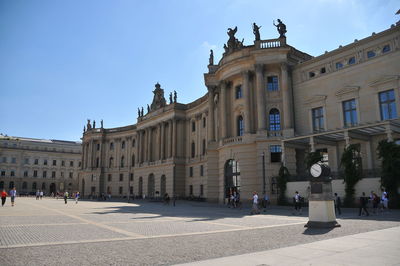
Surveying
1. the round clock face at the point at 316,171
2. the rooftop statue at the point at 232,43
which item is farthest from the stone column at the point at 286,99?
the round clock face at the point at 316,171

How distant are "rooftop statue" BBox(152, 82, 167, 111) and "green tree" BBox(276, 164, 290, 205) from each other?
148ft

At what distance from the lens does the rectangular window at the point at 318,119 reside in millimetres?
40406

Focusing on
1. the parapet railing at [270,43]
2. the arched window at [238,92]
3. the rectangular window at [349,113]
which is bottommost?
the rectangular window at [349,113]

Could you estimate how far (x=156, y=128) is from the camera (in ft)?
259

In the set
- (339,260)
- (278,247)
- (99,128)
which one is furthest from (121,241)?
(99,128)

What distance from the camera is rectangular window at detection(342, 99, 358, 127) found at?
121 ft

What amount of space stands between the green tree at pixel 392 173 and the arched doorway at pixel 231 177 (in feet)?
62.7

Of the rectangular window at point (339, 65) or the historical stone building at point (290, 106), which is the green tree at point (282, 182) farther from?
the rectangular window at point (339, 65)

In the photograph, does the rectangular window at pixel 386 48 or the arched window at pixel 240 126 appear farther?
the arched window at pixel 240 126

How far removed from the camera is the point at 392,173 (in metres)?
27.3

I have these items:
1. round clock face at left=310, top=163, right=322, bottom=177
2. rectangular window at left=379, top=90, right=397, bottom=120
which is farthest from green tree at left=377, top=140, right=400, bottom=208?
round clock face at left=310, top=163, right=322, bottom=177

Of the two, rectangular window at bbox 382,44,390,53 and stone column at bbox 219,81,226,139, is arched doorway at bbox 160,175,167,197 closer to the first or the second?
stone column at bbox 219,81,226,139

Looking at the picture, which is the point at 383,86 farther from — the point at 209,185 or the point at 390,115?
the point at 209,185

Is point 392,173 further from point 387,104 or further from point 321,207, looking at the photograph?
point 321,207
